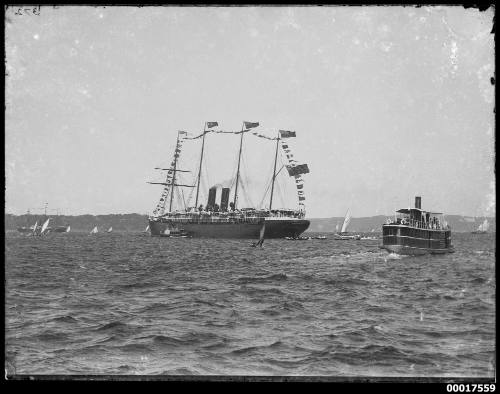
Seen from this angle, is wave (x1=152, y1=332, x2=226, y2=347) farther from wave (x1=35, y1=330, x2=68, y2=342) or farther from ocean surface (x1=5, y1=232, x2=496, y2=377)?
wave (x1=35, y1=330, x2=68, y2=342)

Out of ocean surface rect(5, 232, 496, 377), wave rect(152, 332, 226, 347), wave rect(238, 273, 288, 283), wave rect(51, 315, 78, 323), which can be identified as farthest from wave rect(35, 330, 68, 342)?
wave rect(238, 273, 288, 283)

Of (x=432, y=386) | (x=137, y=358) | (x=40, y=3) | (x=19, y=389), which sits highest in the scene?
(x=40, y=3)

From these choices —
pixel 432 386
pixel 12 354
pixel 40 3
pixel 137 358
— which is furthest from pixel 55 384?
pixel 40 3

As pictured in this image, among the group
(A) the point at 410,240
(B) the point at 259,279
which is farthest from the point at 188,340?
(A) the point at 410,240

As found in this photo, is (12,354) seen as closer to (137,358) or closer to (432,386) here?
(137,358)

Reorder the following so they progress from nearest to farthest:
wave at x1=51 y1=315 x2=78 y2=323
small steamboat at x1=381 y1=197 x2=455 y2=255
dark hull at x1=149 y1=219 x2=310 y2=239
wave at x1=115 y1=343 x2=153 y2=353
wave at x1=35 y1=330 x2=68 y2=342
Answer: wave at x1=115 y1=343 x2=153 y2=353
wave at x1=35 y1=330 x2=68 y2=342
wave at x1=51 y1=315 x2=78 y2=323
small steamboat at x1=381 y1=197 x2=455 y2=255
dark hull at x1=149 y1=219 x2=310 y2=239

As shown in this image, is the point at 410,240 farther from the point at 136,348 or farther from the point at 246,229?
the point at 136,348
